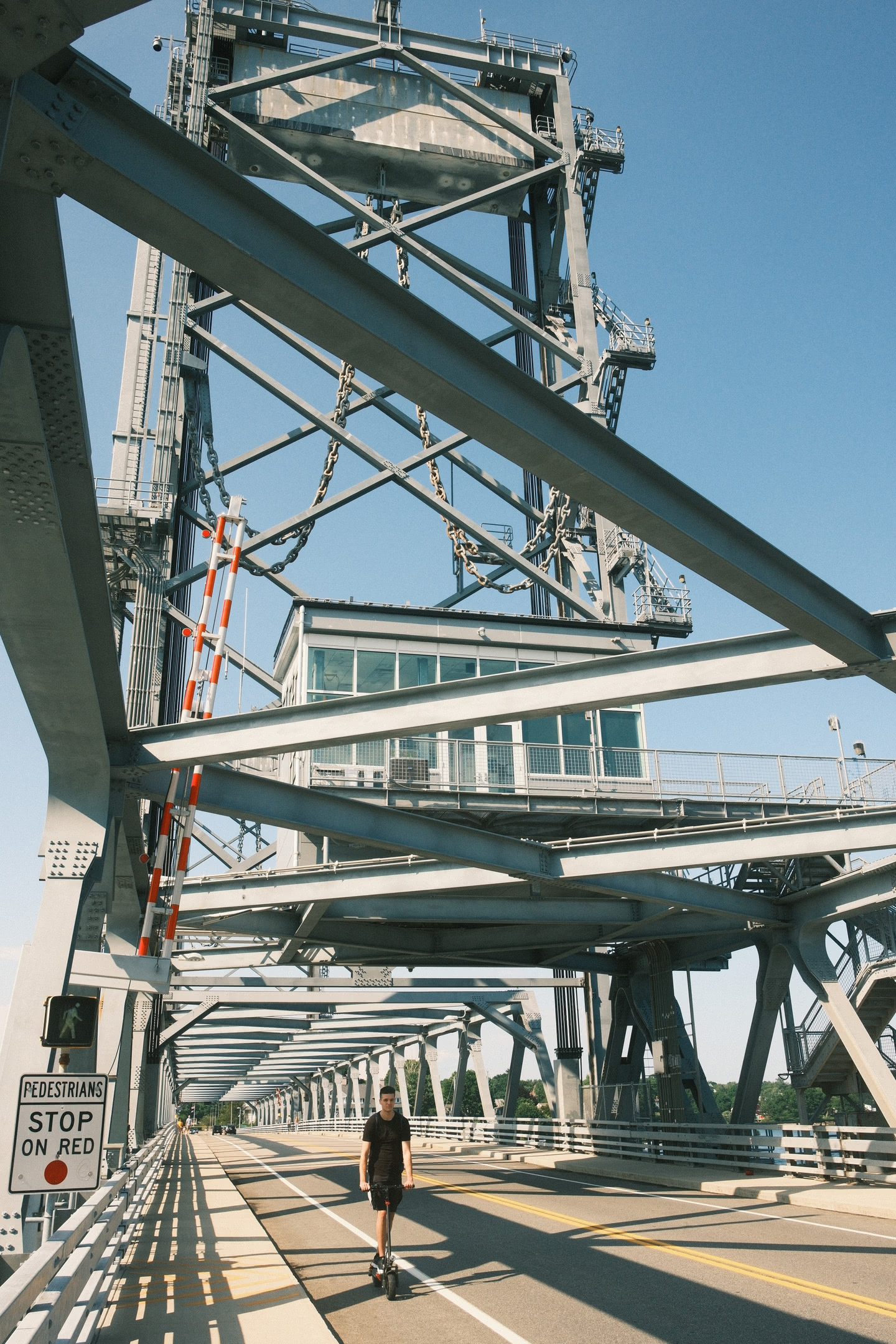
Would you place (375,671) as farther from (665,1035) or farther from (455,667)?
(665,1035)

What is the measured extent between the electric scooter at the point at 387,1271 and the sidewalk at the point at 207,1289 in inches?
28.0

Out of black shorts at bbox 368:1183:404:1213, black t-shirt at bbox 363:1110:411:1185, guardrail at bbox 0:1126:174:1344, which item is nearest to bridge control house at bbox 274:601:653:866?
black t-shirt at bbox 363:1110:411:1185

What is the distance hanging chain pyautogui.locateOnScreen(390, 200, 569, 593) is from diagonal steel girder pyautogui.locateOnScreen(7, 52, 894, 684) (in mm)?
26732

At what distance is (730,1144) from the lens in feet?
79.6

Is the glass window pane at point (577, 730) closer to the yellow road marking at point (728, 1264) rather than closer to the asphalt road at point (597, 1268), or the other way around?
the asphalt road at point (597, 1268)

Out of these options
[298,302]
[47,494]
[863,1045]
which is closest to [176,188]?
[298,302]

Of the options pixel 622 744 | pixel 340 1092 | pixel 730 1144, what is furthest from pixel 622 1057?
pixel 340 1092

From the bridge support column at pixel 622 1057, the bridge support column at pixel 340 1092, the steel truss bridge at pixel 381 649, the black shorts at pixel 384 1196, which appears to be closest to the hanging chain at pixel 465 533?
the steel truss bridge at pixel 381 649

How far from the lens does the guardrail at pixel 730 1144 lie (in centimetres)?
A: 1928

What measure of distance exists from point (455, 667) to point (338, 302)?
20.9 metres

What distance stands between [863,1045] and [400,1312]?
14.7 meters

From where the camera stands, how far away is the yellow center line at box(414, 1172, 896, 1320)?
28.9 feet

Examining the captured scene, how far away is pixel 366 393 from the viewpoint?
119ft

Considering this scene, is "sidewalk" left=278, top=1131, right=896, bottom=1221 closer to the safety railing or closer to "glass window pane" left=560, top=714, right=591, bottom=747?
"glass window pane" left=560, top=714, right=591, bottom=747
